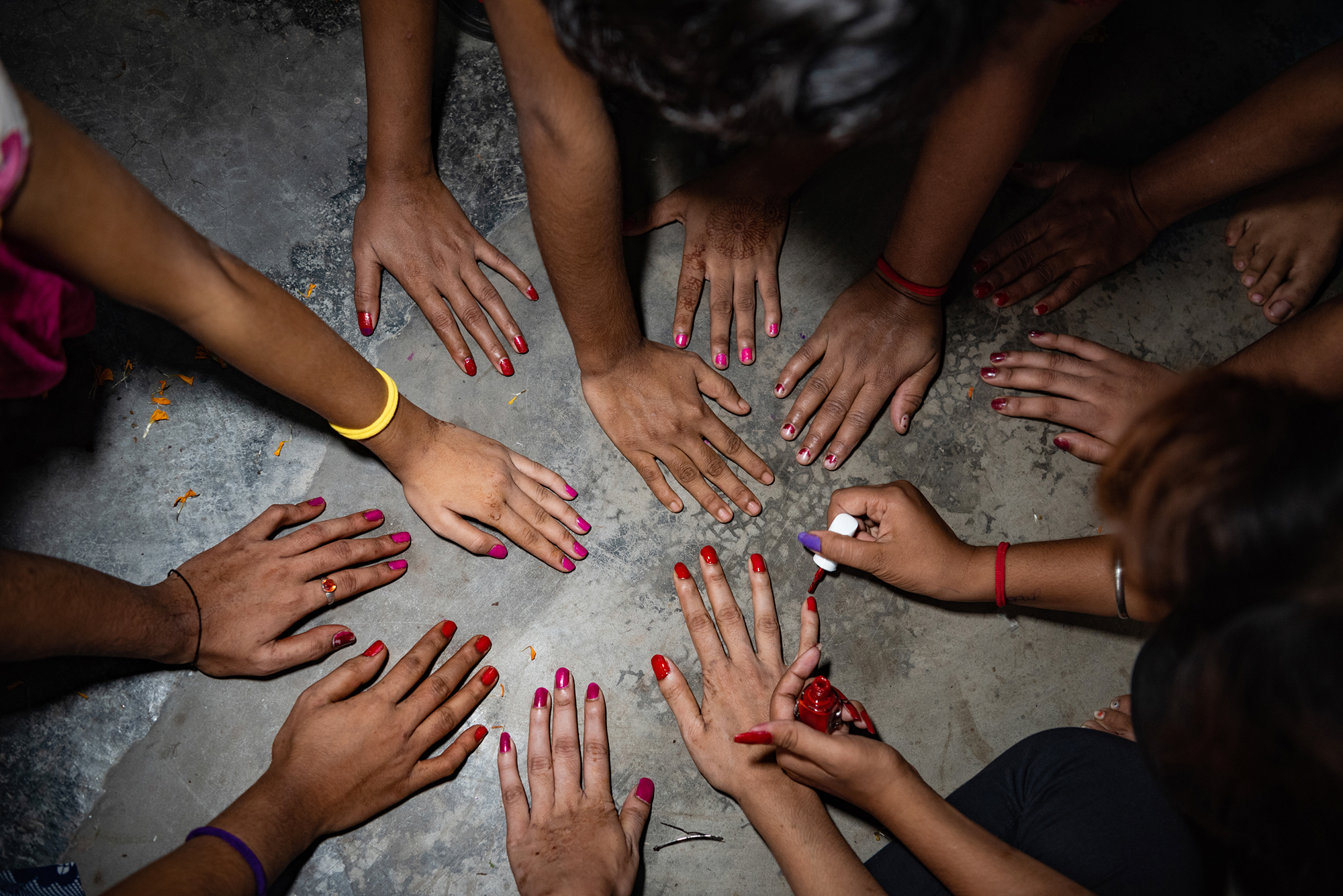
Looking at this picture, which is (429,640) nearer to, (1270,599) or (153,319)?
(153,319)

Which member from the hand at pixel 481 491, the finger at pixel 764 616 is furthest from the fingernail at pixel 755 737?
the hand at pixel 481 491

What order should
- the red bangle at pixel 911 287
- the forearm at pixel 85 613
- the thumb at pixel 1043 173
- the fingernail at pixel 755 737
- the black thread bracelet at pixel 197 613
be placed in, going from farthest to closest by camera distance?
the thumb at pixel 1043 173 < the red bangle at pixel 911 287 < the black thread bracelet at pixel 197 613 < the fingernail at pixel 755 737 < the forearm at pixel 85 613

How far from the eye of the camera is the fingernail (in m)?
1.30

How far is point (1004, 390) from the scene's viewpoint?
5.58 ft

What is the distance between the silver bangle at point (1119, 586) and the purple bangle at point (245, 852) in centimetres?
154

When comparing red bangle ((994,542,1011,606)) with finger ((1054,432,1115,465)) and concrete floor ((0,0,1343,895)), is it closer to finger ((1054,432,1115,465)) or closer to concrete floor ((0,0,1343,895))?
concrete floor ((0,0,1343,895))

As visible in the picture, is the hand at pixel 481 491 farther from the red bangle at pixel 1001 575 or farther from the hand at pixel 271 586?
the red bangle at pixel 1001 575

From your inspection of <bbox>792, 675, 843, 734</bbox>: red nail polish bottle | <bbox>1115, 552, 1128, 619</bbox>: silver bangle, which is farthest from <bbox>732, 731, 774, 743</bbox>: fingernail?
<bbox>1115, 552, 1128, 619</bbox>: silver bangle

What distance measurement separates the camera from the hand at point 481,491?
4.75ft

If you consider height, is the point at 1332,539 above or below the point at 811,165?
above

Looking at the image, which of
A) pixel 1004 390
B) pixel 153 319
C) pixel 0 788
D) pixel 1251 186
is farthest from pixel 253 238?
pixel 1251 186

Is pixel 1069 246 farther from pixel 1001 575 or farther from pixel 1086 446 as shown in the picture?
pixel 1001 575

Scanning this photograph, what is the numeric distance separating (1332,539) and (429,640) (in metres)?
1.38

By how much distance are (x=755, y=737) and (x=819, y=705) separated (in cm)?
13
